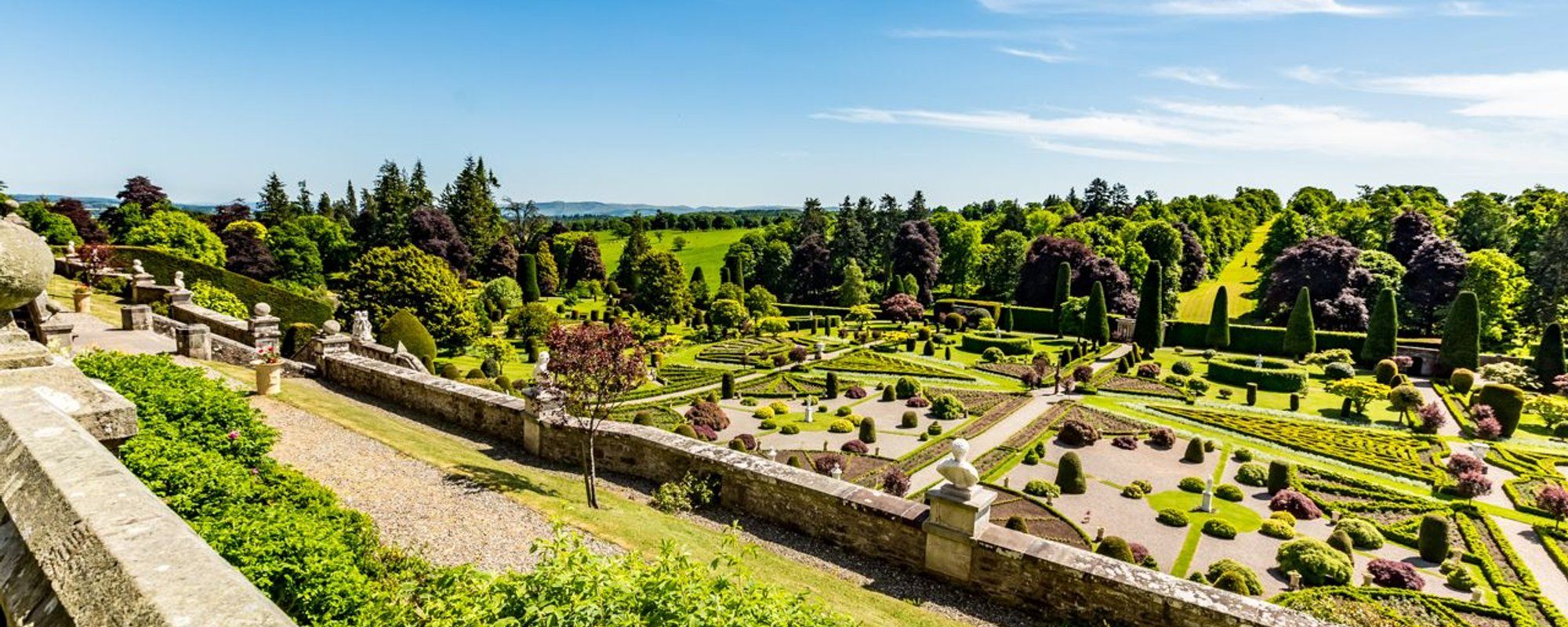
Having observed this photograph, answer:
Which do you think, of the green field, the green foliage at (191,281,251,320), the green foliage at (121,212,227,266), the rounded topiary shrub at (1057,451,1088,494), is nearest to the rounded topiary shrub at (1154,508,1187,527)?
the rounded topiary shrub at (1057,451,1088,494)

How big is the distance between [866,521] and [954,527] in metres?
1.26

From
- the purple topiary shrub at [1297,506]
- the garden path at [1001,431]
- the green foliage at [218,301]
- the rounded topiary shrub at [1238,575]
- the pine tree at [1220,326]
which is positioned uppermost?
the green foliage at [218,301]

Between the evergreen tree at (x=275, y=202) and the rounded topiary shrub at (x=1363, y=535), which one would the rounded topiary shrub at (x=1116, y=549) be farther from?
the evergreen tree at (x=275, y=202)

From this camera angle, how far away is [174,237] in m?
43.2

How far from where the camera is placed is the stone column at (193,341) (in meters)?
17.5

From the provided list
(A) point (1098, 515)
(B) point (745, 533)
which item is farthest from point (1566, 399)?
(B) point (745, 533)

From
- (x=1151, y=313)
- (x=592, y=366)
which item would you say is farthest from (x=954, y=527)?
(x=1151, y=313)

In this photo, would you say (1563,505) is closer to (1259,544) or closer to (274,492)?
(1259,544)

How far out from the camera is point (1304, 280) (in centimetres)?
4556

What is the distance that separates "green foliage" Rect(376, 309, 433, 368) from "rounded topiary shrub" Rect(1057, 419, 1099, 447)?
22142mm

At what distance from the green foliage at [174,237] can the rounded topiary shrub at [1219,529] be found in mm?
49457

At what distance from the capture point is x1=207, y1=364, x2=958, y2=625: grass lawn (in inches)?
328

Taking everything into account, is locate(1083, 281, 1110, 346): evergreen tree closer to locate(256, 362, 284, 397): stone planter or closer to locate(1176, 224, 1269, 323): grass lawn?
locate(1176, 224, 1269, 323): grass lawn

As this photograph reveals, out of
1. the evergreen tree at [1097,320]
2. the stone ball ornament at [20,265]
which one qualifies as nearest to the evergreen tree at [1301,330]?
the evergreen tree at [1097,320]
